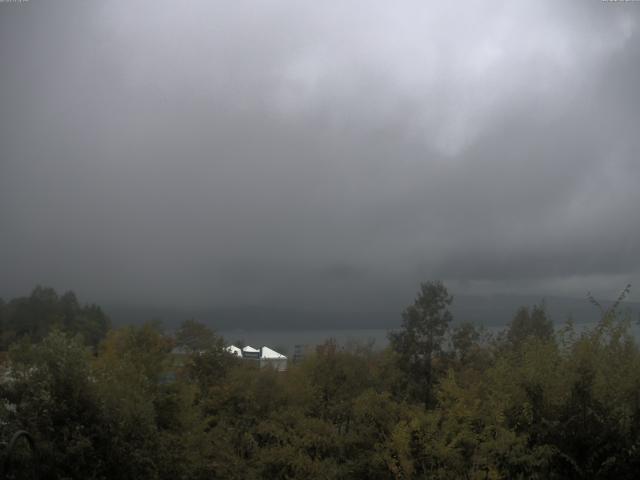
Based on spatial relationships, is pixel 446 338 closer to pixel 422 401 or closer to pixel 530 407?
pixel 422 401

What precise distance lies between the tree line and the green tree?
0.09 metres

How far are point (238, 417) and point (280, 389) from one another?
12.7ft

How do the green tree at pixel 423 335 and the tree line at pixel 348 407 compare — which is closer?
the tree line at pixel 348 407

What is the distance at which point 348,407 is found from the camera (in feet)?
144

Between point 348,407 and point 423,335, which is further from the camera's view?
point 423,335

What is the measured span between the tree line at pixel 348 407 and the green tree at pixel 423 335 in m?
0.09

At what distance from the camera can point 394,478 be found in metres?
35.1

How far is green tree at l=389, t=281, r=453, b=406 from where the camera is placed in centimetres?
5231

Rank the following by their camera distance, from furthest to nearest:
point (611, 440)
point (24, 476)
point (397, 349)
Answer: point (397, 349) < point (611, 440) < point (24, 476)

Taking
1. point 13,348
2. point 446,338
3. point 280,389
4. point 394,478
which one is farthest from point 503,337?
point 13,348

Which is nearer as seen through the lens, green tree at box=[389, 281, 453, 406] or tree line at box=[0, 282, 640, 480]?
tree line at box=[0, 282, 640, 480]

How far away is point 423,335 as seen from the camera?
52.8 m

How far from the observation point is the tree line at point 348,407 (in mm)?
21875

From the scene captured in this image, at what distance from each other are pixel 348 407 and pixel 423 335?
1150 centimetres
